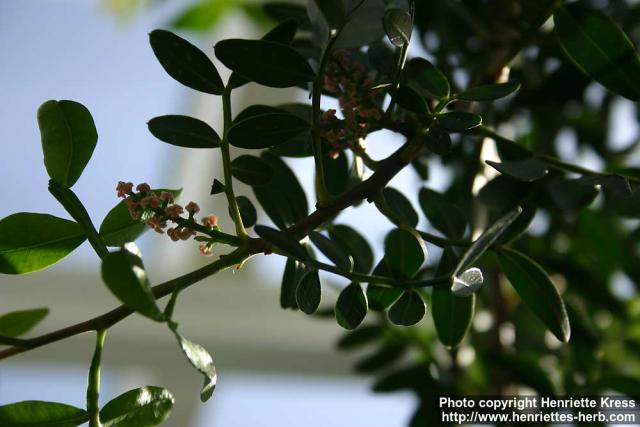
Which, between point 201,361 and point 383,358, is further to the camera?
point 383,358

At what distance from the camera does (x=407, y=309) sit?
1.46ft

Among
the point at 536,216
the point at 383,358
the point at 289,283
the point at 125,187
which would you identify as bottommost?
the point at 383,358

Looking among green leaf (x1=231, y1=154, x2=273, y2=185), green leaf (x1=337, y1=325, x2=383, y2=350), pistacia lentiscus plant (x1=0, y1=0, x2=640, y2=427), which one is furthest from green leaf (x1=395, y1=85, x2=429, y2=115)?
green leaf (x1=337, y1=325, x2=383, y2=350)

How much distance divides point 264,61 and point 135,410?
21 cm

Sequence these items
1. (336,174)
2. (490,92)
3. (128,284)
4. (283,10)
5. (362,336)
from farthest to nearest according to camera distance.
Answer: (362,336) < (283,10) < (336,174) < (490,92) < (128,284)

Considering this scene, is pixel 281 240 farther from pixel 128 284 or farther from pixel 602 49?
pixel 602 49

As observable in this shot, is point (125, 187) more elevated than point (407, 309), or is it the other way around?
point (125, 187)

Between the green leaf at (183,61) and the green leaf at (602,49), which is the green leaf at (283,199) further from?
the green leaf at (602,49)

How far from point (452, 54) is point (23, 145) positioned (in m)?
1.87

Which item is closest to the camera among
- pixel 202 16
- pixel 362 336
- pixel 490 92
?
pixel 490 92

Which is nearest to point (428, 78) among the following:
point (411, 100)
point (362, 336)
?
point (411, 100)

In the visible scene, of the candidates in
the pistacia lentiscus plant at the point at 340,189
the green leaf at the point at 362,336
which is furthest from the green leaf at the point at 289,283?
the green leaf at the point at 362,336

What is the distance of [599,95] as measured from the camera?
102cm

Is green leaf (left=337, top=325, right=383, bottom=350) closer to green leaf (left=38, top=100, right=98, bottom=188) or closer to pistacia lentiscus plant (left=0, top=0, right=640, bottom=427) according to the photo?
pistacia lentiscus plant (left=0, top=0, right=640, bottom=427)
